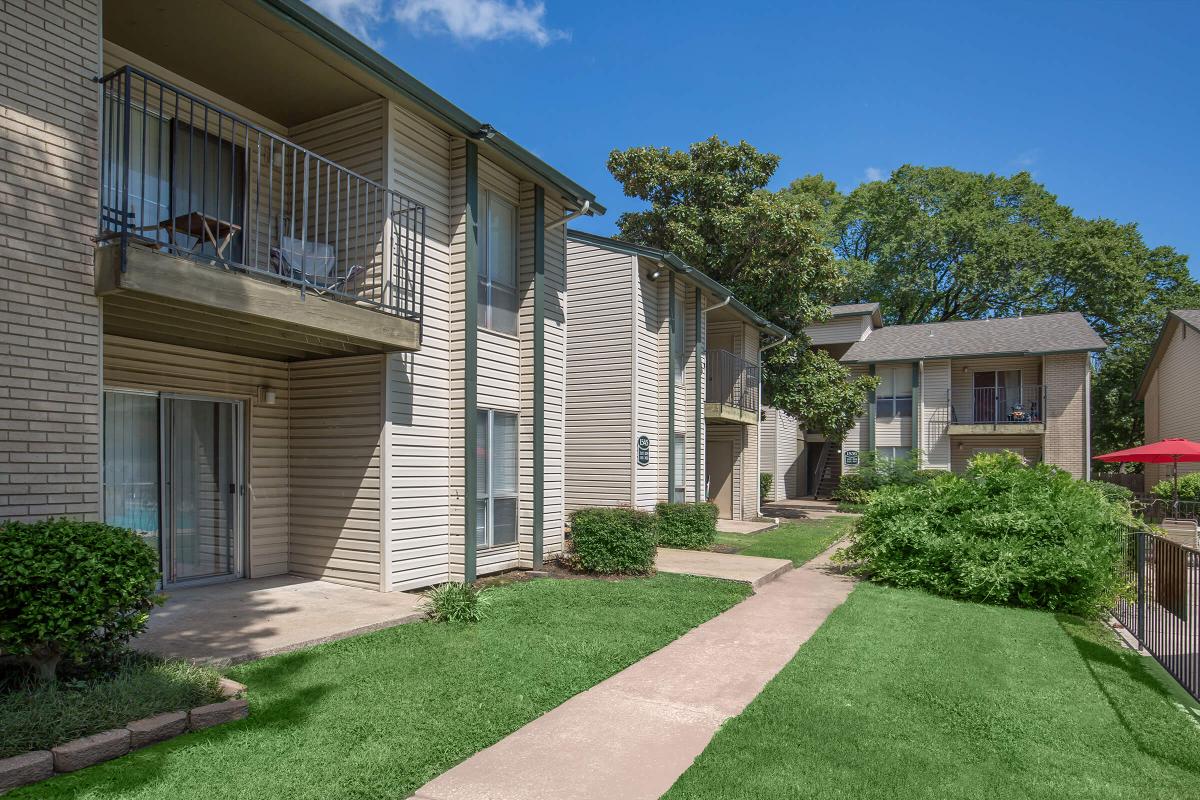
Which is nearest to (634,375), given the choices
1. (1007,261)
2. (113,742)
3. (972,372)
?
(113,742)

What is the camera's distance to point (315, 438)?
8750 millimetres

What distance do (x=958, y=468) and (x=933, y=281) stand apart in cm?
1616

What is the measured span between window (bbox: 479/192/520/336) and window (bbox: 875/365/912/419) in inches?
858

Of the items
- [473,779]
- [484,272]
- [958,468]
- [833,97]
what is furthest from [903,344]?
[473,779]

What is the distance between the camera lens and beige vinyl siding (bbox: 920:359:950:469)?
89.6 feet

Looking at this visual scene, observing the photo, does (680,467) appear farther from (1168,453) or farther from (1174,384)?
(1174,384)

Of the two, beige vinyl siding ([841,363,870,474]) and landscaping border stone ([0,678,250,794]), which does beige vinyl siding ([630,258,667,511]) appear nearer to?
landscaping border stone ([0,678,250,794])

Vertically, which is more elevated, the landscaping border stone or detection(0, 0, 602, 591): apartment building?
detection(0, 0, 602, 591): apartment building

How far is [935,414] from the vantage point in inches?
1086

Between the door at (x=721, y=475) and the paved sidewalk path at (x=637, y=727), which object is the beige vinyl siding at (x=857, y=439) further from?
the paved sidewalk path at (x=637, y=727)

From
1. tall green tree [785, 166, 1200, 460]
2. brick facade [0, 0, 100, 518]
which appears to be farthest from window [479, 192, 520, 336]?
tall green tree [785, 166, 1200, 460]

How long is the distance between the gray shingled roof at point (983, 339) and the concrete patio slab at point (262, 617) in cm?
2506

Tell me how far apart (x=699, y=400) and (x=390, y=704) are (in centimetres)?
1280

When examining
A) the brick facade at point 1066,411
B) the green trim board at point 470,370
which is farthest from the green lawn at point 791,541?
the brick facade at point 1066,411
